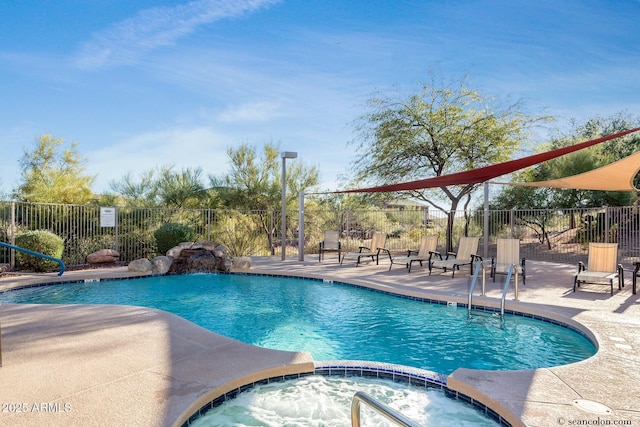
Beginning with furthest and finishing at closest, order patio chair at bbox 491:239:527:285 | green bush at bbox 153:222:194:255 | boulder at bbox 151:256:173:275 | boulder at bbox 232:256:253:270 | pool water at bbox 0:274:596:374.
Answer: green bush at bbox 153:222:194:255 → boulder at bbox 232:256:253:270 → boulder at bbox 151:256:173:275 → patio chair at bbox 491:239:527:285 → pool water at bbox 0:274:596:374

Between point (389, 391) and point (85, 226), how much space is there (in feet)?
39.8

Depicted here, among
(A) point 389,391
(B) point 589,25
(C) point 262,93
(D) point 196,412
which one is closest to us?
(D) point 196,412

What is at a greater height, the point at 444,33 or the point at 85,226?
the point at 444,33

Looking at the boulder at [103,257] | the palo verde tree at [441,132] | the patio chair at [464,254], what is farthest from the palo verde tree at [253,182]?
the patio chair at [464,254]

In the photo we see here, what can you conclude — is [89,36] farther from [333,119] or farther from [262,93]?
[333,119]

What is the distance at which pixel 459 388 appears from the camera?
3418mm

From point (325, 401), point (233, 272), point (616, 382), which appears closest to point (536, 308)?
point (616, 382)

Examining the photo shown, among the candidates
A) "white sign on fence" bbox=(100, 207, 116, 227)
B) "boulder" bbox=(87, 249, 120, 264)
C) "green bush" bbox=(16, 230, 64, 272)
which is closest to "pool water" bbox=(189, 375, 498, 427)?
"green bush" bbox=(16, 230, 64, 272)

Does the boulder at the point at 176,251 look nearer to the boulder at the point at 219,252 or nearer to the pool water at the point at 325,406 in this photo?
the boulder at the point at 219,252

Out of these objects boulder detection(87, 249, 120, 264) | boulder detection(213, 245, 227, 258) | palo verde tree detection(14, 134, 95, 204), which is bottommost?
boulder detection(87, 249, 120, 264)

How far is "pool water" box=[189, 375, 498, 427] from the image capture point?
3121 millimetres

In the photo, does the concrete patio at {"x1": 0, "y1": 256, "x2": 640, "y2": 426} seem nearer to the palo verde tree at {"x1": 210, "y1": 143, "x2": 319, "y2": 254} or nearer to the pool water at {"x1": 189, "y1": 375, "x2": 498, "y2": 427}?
the pool water at {"x1": 189, "y1": 375, "x2": 498, "y2": 427}

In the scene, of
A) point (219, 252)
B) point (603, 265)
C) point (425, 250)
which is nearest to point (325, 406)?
point (603, 265)

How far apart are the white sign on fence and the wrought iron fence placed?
121 millimetres
